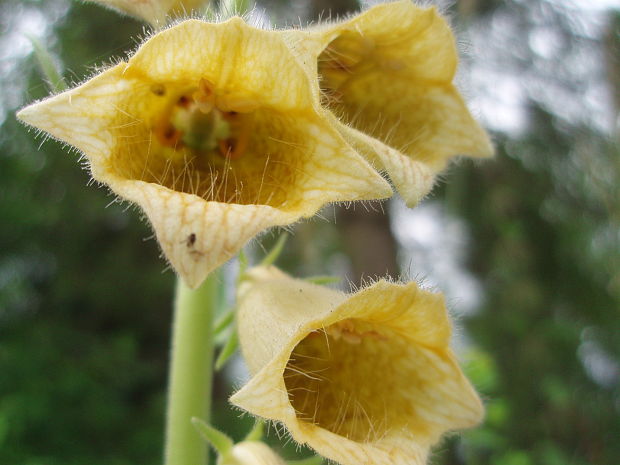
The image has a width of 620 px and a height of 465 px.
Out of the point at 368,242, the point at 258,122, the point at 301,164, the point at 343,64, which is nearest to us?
the point at 301,164

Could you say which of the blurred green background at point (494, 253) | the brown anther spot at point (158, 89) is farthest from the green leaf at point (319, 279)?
the blurred green background at point (494, 253)

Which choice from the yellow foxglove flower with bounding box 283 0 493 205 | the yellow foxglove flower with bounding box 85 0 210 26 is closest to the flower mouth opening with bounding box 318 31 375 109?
the yellow foxglove flower with bounding box 283 0 493 205

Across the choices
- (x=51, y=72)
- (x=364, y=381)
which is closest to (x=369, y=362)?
(x=364, y=381)

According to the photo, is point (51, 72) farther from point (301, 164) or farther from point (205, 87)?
point (301, 164)

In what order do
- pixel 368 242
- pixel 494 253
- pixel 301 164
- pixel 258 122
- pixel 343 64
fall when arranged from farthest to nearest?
pixel 368 242, pixel 494 253, pixel 343 64, pixel 258 122, pixel 301 164

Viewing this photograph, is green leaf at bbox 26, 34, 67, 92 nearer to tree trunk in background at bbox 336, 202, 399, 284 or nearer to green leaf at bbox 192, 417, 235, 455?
green leaf at bbox 192, 417, 235, 455

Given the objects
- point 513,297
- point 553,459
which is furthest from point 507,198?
point 553,459

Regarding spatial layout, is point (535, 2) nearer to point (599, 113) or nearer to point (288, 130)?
point (599, 113)
